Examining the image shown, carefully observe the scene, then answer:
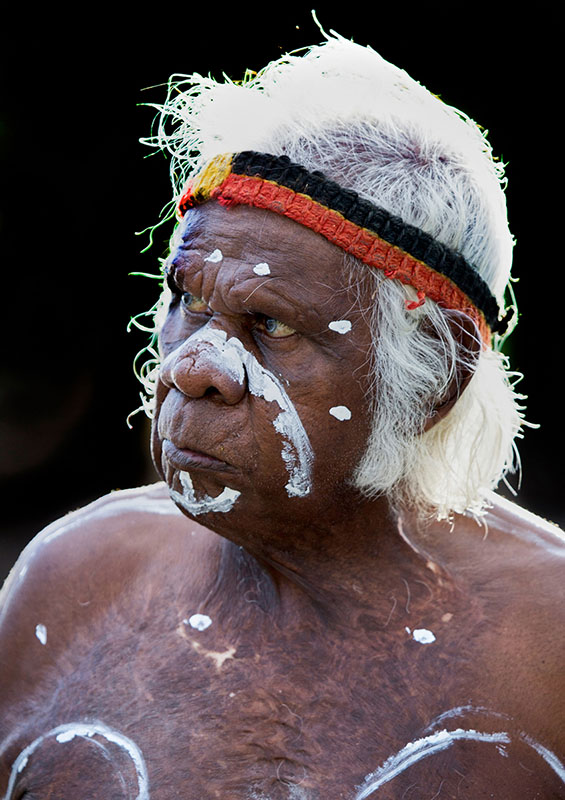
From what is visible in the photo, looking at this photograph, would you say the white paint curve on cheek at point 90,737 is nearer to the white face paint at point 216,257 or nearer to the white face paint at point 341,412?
the white face paint at point 341,412

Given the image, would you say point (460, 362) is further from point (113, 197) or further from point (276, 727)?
point (113, 197)

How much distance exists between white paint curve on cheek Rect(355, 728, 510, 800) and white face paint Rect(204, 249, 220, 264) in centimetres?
111

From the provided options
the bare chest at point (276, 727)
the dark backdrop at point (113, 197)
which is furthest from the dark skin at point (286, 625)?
the dark backdrop at point (113, 197)

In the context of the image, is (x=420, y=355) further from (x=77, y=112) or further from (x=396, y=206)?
(x=77, y=112)

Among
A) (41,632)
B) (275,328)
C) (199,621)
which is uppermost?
(275,328)

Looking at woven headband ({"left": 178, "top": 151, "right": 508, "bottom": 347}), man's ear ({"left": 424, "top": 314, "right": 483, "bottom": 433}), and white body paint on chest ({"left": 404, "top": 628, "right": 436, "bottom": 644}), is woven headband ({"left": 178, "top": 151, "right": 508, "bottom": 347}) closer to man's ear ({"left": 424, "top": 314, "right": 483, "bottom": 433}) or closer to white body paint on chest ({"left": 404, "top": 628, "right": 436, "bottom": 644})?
man's ear ({"left": 424, "top": 314, "right": 483, "bottom": 433})

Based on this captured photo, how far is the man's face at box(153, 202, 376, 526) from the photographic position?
5.95 feet

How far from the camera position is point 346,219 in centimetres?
184

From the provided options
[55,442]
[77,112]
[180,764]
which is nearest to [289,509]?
[180,764]

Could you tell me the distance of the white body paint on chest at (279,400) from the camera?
5.97ft

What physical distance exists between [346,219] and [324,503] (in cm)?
62

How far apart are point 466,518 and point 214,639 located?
2.40 feet

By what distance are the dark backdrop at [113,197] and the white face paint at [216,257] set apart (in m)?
3.02

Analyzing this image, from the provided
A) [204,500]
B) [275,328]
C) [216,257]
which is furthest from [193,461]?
[216,257]
